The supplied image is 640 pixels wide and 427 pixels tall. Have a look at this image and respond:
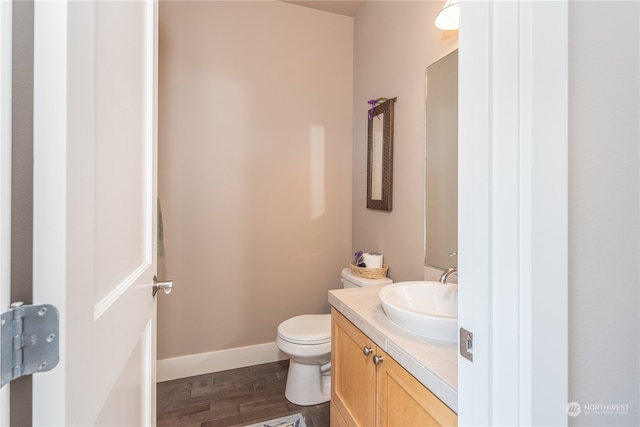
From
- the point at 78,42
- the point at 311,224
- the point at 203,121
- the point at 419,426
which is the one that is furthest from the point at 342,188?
the point at 78,42

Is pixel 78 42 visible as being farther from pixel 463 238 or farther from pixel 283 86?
pixel 283 86

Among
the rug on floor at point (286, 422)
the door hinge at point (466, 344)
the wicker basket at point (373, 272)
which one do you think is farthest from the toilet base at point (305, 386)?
the door hinge at point (466, 344)

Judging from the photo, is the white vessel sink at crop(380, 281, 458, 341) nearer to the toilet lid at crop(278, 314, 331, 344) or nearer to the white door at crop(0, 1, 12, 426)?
the toilet lid at crop(278, 314, 331, 344)

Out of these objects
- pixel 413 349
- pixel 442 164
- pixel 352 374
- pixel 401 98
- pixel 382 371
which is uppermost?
pixel 401 98

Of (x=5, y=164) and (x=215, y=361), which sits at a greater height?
(x=5, y=164)

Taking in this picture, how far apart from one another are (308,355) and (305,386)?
278 mm

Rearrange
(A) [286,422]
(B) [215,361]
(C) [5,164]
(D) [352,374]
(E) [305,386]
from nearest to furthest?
1. (C) [5,164]
2. (D) [352,374]
3. (A) [286,422]
4. (E) [305,386]
5. (B) [215,361]

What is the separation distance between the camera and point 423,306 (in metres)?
1.21

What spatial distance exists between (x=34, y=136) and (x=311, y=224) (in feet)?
6.60

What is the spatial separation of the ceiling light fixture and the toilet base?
6.40ft

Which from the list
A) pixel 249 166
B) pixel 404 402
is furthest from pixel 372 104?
pixel 404 402

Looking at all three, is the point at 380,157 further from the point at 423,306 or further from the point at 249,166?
the point at 423,306

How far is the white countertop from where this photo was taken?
2.30 ft

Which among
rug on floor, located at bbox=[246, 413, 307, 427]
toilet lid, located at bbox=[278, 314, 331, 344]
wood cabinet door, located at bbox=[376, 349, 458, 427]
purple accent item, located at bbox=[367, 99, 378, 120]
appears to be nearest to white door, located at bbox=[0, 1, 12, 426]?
wood cabinet door, located at bbox=[376, 349, 458, 427]
